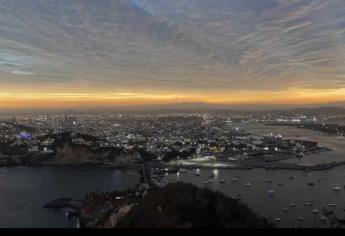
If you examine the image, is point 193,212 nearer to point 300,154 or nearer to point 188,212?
point 188,212

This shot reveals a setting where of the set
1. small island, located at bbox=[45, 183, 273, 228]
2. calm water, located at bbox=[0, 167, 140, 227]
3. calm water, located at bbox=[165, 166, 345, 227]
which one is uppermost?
small island, located at bbox=[45, 183, 273, 228]

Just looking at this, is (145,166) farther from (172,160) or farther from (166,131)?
(166,131)

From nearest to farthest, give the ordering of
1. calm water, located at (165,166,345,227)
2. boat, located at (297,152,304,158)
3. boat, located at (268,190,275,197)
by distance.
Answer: calm water, located at (165,166,345,227), boat, located at (268,190,275,197), boat, located at (297,152,304,158)

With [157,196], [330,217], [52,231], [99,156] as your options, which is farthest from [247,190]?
[52,231]

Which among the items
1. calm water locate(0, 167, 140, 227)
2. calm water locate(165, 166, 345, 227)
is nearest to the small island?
calm water locate(165, 166, 345, 227)

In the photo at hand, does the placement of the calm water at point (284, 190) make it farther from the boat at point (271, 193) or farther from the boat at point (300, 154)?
the boat at point (300, 154)

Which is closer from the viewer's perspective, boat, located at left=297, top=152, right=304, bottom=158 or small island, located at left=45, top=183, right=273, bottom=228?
small island, located at left=45, top=183, right=273, bottom=228

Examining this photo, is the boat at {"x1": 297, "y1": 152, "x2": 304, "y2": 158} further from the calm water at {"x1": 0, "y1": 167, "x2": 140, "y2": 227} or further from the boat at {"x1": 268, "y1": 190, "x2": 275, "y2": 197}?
the boat at {"x1": 268, "y1": 190, "x2": 275, "y2": 197}
